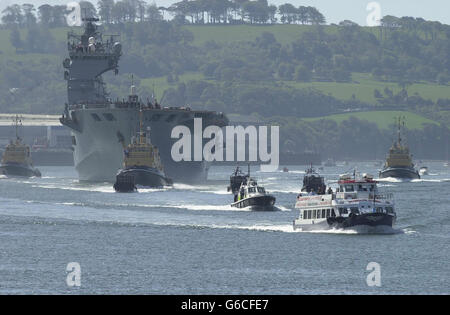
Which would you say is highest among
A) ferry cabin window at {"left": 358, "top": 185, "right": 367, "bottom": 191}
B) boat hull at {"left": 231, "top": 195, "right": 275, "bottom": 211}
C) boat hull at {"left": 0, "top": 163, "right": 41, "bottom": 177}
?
ferry cabin window at {"left": 358, "top": 185, "right": 367, "bottom": 191}

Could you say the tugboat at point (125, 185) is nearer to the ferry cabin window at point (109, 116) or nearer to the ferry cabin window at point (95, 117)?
the ferry cabin window at point (109, 116)

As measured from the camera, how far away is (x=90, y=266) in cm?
6744

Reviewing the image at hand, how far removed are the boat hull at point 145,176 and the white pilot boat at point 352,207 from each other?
191 feet

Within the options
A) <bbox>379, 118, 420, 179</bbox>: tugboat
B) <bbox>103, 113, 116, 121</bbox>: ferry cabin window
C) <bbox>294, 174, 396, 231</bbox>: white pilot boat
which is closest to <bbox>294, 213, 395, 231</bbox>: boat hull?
<bbox>294, 174, 396, 231</bbox>: white pilot boat

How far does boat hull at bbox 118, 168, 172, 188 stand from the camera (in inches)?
5497

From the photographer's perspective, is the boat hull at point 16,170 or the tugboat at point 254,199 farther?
the boat hull at point 16,170

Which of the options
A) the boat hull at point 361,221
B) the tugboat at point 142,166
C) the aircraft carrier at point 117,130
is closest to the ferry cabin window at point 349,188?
the boat hull at point 361,221

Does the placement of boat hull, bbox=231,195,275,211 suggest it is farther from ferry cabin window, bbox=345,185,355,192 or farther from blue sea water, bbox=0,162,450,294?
ferry cabin window, bbox=345,185,355,192

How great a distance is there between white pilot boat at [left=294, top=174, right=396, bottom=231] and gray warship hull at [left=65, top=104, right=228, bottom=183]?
76.5 metres

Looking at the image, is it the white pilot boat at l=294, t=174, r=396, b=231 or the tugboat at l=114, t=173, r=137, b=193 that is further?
the tugboat at l=114, t=173, r=137, b=193

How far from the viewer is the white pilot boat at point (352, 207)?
262 ft

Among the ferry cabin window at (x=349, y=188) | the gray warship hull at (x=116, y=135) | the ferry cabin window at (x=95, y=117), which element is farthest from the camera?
the ferry cabin window at (x=95, y=117)
